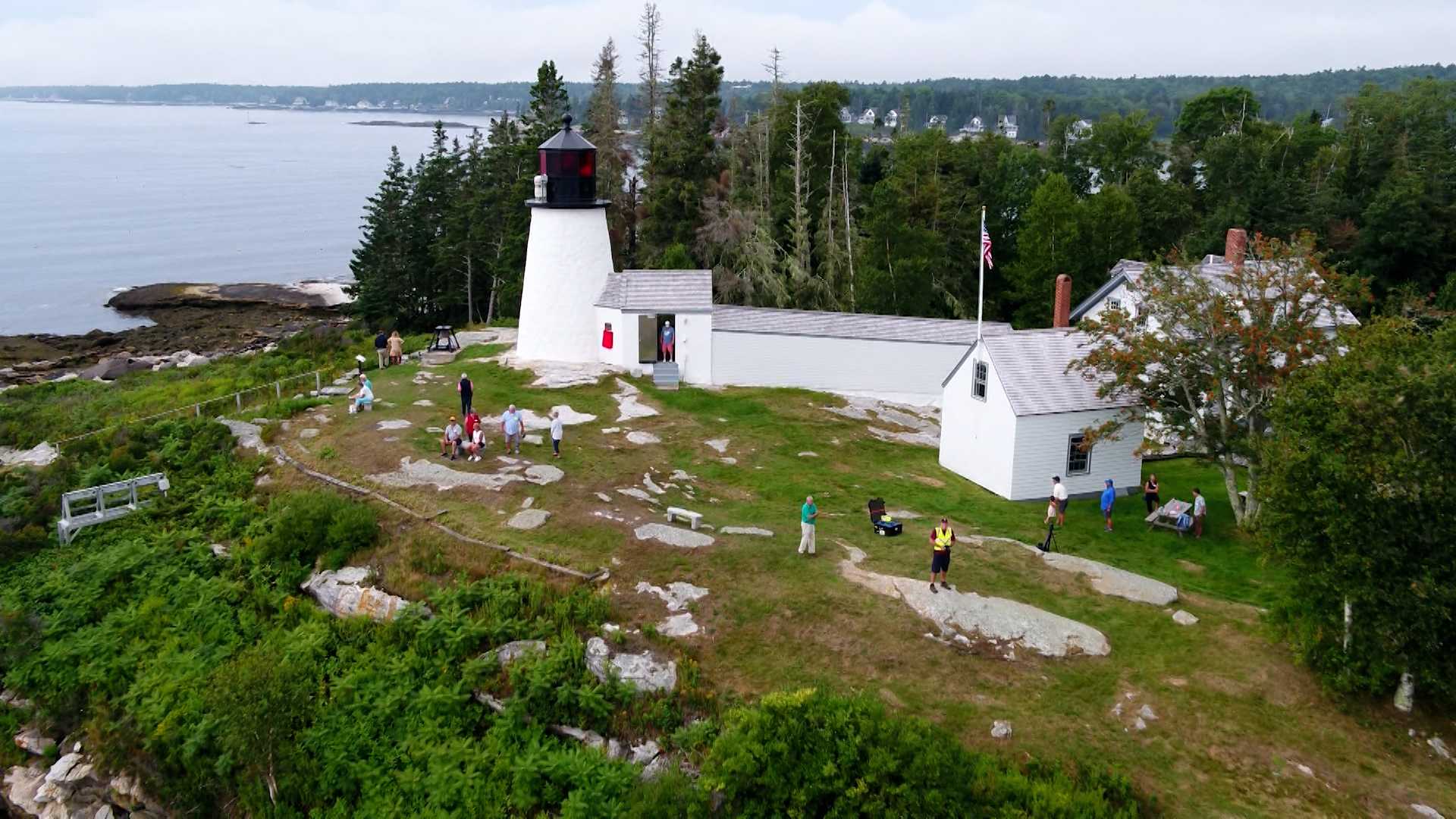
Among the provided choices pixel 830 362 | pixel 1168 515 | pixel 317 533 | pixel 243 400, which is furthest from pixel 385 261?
pixel 1168 515

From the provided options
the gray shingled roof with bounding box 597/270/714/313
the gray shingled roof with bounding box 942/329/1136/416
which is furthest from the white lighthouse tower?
the gray shingled roof with bounding box 942/329/1136/416

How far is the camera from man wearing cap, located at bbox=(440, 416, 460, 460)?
25.1 m

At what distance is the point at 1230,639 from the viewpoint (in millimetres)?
18578

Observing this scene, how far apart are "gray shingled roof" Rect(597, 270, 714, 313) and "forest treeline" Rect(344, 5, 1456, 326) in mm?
8703

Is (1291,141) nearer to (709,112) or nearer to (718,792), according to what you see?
(709,112)

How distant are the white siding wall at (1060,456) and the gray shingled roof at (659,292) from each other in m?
12.7

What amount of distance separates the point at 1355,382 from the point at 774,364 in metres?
20.2

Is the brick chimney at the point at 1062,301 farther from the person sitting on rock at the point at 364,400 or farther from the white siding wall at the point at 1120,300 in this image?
the person sitting on rock at the point at 364,400

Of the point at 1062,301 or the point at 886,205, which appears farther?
the point at 886,205

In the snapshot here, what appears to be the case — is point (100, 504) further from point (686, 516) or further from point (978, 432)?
point (978, 432)

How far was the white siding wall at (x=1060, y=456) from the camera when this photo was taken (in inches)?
1038

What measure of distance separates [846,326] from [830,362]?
145 cm

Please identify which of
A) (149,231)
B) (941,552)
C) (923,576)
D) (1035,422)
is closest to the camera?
(941,552)

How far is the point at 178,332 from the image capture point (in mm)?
64625
